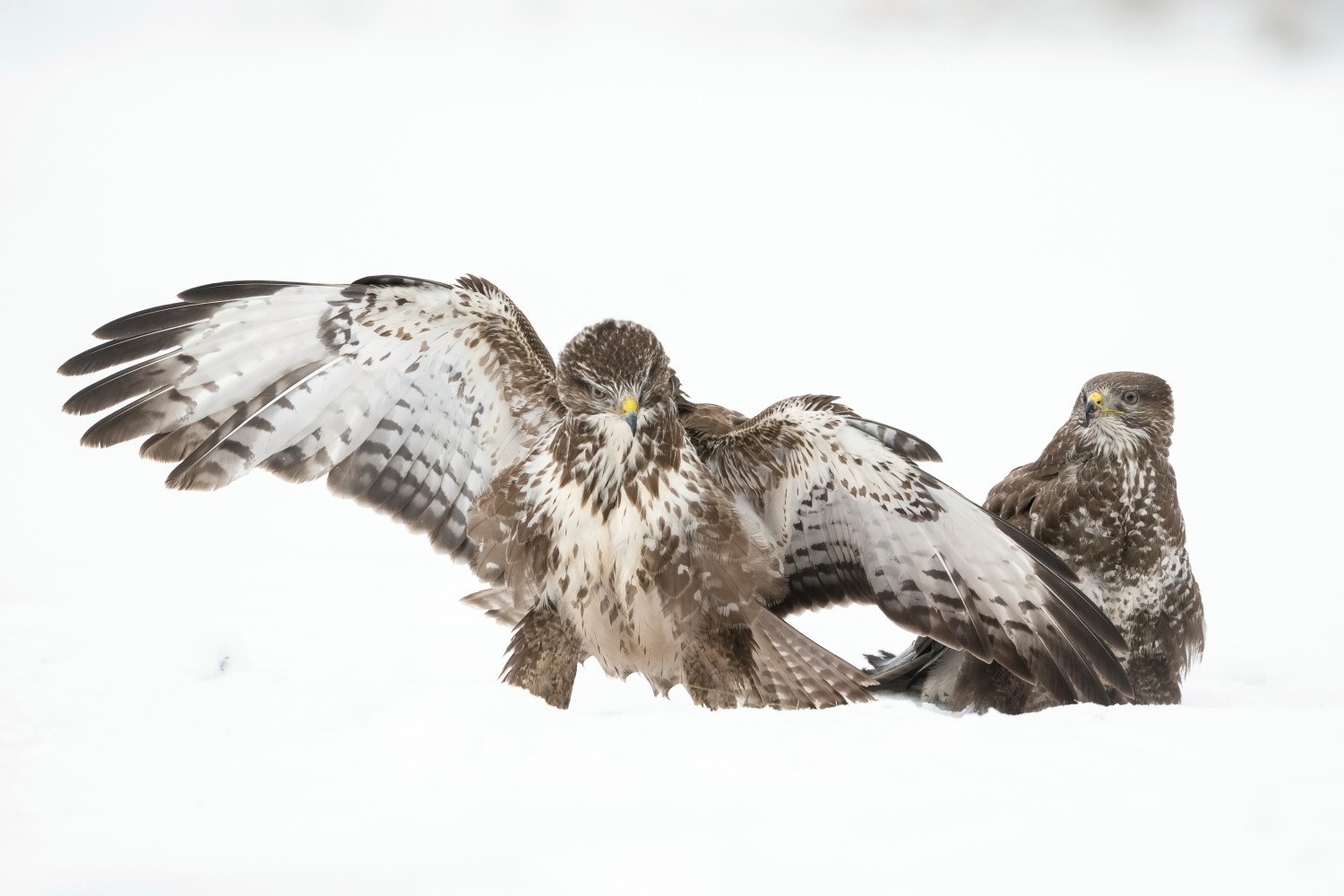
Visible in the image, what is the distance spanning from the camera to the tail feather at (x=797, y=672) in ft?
14.6

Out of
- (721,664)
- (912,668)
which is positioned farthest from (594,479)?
(912,668)

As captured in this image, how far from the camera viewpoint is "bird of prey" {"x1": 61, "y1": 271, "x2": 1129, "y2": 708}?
4371 millimetres

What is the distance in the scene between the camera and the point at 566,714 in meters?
3.61

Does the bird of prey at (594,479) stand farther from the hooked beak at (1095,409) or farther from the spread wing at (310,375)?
the hooked beak at (1095,409)

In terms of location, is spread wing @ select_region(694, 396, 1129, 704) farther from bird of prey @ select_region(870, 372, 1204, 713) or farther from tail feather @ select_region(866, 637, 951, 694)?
tail feather @ select_region(866, 637, 951, 694)

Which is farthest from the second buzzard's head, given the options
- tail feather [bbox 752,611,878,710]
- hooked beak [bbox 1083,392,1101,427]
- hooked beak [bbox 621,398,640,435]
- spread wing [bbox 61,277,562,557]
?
hooked beak [bbox 1083,392,1101,427]

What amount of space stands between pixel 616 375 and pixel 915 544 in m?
1.58

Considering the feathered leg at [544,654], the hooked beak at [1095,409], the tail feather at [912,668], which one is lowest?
the feathered leg at [544,654]

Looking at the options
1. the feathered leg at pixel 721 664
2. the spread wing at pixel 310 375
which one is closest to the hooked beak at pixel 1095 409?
the feathered leg at pixel 721 664

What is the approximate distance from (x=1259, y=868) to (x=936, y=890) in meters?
0.82

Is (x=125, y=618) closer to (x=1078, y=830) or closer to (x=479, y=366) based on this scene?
(x=479, y=366)

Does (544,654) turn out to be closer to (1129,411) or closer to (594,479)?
(594,479)

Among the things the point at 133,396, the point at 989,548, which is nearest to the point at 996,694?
→ the point at 989,548

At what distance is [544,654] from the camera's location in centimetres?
455
